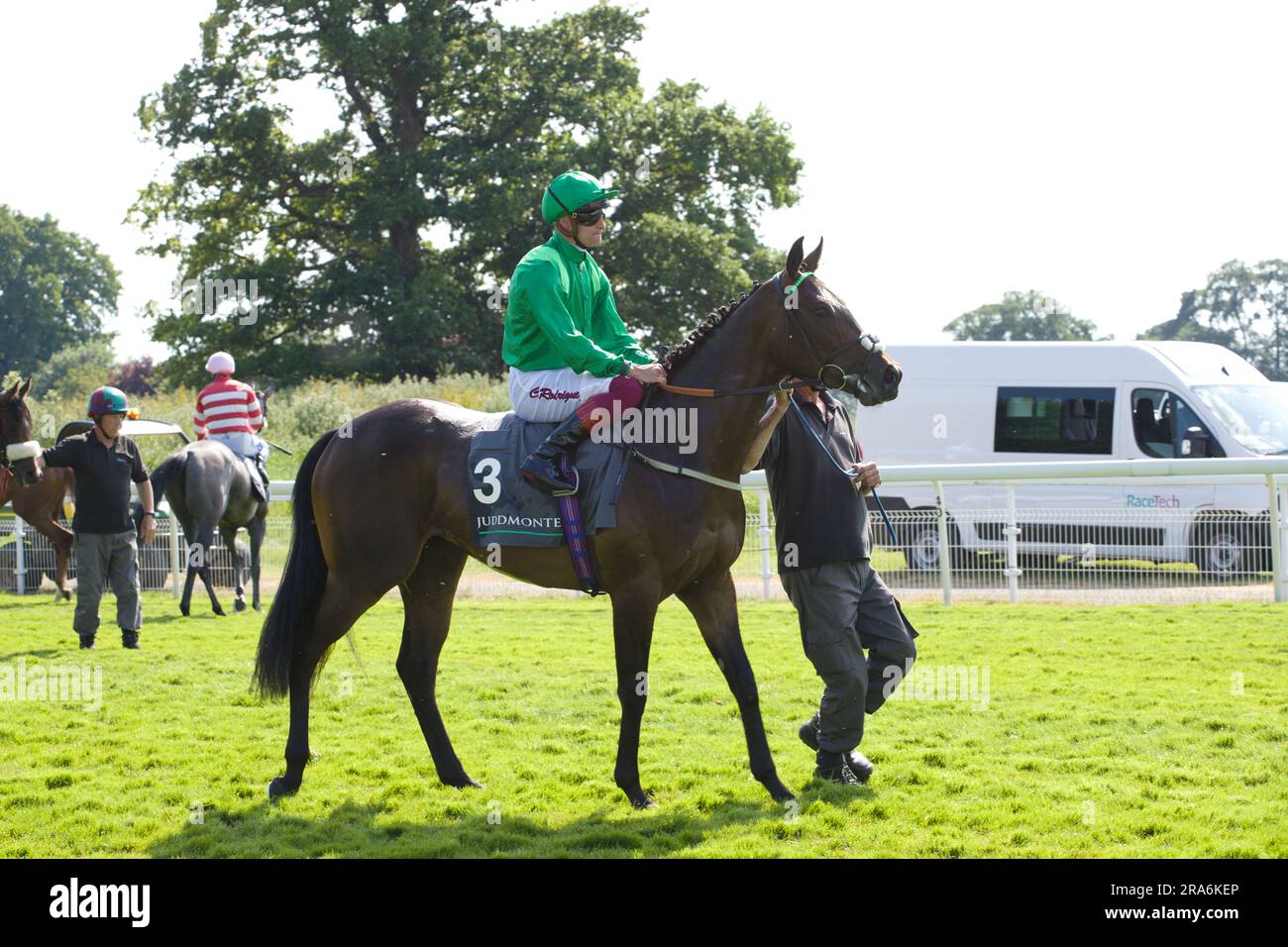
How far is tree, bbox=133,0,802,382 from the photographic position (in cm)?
2717

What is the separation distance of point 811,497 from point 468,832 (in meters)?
1.83

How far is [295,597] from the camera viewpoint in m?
5.25

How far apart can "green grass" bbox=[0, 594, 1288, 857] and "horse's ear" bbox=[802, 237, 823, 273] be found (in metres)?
2.01

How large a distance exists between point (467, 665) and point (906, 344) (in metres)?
8.26

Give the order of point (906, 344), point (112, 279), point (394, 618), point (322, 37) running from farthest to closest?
Result: point (112, 279) < point (322, 37) < point (906, 344) < point (394, 618)

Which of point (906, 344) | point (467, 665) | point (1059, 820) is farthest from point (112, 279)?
point (1059, 820)

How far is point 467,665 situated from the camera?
7910mm

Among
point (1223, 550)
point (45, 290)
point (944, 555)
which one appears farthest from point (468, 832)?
point (45, 290)

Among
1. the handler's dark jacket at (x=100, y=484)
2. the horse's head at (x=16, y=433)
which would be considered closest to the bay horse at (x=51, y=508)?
the handler's dark jacket at (x=100, y=484)

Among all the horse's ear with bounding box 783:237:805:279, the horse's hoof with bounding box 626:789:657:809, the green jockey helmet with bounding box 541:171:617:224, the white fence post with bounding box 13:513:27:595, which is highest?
the green jockey helmet with bounding box 541:171:617:224

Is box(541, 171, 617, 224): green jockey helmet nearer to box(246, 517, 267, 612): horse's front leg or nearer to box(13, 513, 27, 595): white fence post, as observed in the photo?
box(246, 517, 267, 612): horse's front leg

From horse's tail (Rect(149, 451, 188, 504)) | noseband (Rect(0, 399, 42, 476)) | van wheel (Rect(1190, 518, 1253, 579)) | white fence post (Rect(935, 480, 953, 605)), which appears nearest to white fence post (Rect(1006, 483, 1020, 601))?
white fence post (Rect(935, 480, 953, 605))

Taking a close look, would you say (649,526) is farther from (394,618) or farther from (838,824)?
(394,618)

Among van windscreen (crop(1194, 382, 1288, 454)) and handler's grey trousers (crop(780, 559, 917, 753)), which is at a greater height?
van windscreen (crop(1194, 382, 1288, 454))
